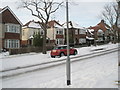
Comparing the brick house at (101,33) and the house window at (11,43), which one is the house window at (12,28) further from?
the brick house at (101,33)

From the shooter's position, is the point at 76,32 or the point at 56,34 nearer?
the point at 56,34

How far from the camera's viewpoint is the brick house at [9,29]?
3048 cm

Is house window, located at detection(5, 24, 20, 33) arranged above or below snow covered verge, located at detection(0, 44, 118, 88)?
above

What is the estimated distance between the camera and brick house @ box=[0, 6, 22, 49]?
30.5 meters

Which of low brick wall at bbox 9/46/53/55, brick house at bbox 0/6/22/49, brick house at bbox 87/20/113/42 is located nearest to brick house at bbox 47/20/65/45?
brick house at bbox 0/6/22/49

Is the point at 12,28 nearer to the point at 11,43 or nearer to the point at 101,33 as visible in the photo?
the point at 11,43

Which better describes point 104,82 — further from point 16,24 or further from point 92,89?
point 16,24

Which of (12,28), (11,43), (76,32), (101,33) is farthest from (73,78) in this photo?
(101,33)

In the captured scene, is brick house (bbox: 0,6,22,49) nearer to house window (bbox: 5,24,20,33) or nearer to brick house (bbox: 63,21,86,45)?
house window (bbox: 5,24,20,33)

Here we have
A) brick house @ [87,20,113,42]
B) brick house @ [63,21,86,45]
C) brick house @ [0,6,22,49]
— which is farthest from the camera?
brick house @ [87,20,113,42]

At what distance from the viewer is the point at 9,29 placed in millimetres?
31734

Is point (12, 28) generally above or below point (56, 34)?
above

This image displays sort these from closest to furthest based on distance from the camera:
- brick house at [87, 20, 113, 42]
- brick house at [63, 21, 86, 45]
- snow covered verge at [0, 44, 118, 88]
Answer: snow covered verge at [0, 44, 118, 88] < brick house at [63, 21, 86, 45] < brick house at [87, 20, 113, 42]

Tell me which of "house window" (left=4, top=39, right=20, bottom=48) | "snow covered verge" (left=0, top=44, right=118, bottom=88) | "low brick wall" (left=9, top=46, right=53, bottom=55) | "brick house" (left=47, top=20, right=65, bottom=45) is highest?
"brick house" (left=47, top=20, right=65, bottom=45)
